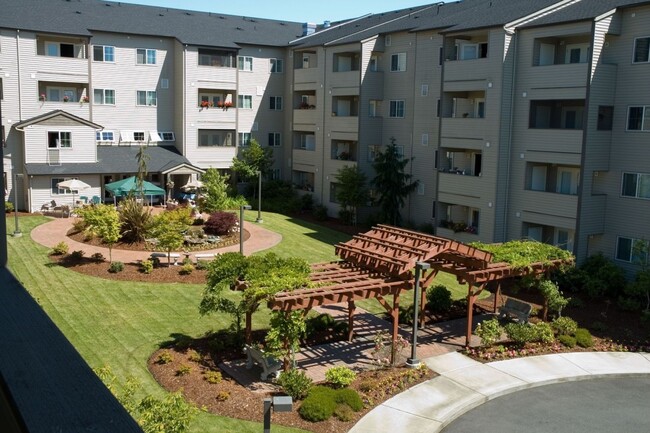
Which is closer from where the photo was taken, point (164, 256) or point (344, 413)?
point (344, 413)

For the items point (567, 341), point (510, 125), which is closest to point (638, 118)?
point (510, 125)

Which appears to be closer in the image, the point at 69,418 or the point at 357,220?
the point at 69,418

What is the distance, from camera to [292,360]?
2066cm

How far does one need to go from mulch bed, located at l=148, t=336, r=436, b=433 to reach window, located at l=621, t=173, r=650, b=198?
1777 cm

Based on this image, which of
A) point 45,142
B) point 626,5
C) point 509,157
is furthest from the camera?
point 45,142

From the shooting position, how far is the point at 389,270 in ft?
75.7

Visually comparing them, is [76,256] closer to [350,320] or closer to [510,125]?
[350,320]

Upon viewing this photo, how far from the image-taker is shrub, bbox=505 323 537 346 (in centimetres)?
2480

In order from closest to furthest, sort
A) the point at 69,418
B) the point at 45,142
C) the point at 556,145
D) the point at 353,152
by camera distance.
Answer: the point at 69,418 → the point at 556,145 → the point at 45,142 → the point at 353,152

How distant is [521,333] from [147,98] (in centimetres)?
3931

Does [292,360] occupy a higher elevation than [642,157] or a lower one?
lower

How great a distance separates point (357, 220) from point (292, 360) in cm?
2849

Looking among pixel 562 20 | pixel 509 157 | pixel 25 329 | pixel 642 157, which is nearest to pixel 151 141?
pixel 509 157

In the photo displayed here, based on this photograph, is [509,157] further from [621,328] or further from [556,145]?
[621,328]
